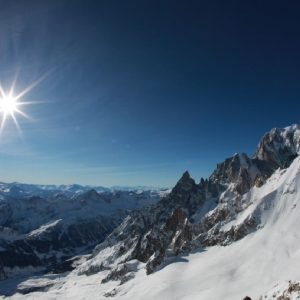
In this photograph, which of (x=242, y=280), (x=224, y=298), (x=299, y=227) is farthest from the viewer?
(x=299, y=227)

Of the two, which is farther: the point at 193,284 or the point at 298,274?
the point at 193,284

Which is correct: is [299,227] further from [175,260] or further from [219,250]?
[175,260]

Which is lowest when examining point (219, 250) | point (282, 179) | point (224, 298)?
point (224, 298)

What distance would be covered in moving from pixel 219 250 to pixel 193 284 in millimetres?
27636

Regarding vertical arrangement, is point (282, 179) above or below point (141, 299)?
above

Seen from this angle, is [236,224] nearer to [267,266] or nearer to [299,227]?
[299,227]

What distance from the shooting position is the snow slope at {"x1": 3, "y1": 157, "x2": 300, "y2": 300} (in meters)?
128

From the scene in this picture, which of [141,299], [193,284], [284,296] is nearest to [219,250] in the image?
[193,284]

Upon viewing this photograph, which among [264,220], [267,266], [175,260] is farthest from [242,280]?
[175,260]

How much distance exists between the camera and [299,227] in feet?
495

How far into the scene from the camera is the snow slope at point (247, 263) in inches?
5049

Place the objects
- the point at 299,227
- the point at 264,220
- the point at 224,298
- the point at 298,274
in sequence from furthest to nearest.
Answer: the point at 264,220, the point at 299,227, the point at 224,298, the point at 298,274

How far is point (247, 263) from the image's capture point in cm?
14575

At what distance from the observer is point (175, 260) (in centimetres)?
18862
